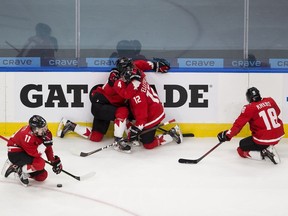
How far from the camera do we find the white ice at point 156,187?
3520 mm

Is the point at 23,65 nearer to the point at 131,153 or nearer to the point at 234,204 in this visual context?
the point at 131,153

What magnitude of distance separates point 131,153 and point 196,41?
5.01 feet

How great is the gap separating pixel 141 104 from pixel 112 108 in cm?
35

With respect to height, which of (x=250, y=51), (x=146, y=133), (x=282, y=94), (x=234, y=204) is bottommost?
(x=234, y=204)

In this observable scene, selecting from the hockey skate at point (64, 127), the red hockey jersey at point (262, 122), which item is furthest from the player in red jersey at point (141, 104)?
the red hockey jersey at point (262, 122)

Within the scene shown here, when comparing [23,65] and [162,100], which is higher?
[23,65]

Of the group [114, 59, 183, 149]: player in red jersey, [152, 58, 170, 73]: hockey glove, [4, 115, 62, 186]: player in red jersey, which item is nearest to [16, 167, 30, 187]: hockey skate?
[4, 115, 62, 186]: player in red jersey

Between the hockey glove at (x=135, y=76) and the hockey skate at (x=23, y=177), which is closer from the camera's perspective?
the hockey skate at (x=23, y=177)

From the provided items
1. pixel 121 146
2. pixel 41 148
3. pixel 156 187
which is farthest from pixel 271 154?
pixel 41 148

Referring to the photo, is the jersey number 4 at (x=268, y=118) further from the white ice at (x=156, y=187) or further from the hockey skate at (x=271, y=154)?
the white ice at (x=156, y=187)

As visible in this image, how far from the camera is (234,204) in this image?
3631 millimetres

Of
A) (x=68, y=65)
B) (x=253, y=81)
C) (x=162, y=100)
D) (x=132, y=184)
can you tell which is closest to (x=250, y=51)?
(x=253, y=81)

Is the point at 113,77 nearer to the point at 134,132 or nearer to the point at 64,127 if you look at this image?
the point at 134,132

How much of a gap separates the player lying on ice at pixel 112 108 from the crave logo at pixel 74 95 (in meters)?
0.20
